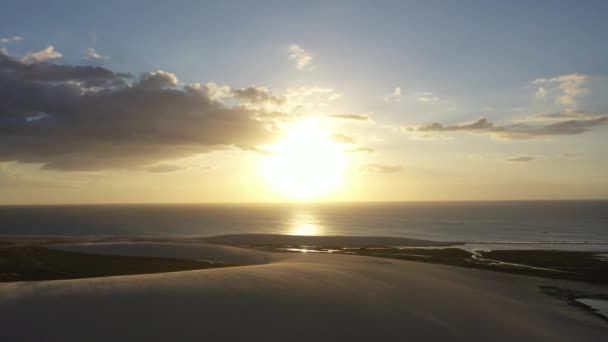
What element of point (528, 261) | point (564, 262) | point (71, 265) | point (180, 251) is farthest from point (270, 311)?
point (564, 262)

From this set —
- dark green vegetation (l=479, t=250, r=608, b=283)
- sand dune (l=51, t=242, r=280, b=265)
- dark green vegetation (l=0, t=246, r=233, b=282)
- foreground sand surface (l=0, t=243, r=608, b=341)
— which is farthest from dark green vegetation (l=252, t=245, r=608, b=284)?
dark green vegetation (l=0, t=246, r=233, b=282)

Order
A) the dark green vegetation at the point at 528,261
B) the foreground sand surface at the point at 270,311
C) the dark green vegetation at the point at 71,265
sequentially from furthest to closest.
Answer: the dark green vegetation at the point at 528,261 < the dark green vegetation at the point at 71,265 < the foreground sand surface at the point at 270,311

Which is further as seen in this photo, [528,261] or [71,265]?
[528,261]

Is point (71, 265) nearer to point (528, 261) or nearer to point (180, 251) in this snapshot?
point (180, 251)

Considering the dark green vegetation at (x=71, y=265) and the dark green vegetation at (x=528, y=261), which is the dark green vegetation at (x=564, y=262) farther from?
the dark green vegetation at (x=71, y=265)

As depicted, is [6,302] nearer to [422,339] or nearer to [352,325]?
[352,325]

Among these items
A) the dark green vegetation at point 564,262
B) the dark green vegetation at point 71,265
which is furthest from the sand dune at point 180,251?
the dark green vegetation at point 564,262
